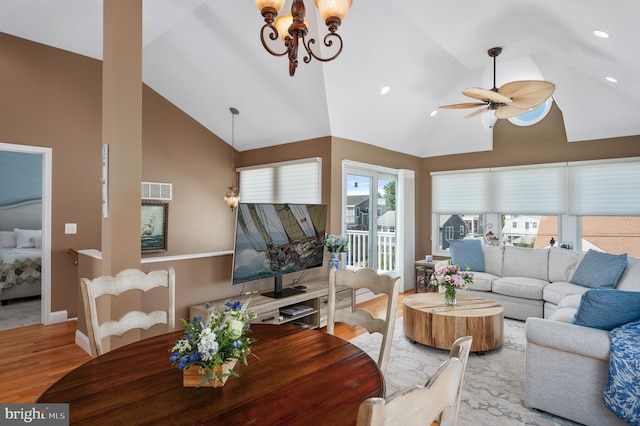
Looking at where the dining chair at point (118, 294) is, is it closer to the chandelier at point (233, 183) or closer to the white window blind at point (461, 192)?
the chandelier at point (233, 183)

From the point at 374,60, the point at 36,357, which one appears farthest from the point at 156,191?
the point at 374,60

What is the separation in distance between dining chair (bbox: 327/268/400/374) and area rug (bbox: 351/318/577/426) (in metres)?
1.11

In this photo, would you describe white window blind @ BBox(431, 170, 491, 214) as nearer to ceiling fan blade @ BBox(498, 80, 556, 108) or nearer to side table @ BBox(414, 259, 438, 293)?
side table @ BBox(414, 259, 438, 293)

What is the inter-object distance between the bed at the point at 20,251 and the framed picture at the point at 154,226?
62.5 inches

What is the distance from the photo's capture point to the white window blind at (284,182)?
5.44 meters

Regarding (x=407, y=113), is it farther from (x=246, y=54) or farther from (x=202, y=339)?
(x=202, y=339)

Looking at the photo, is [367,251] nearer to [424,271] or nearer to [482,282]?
[424,271]

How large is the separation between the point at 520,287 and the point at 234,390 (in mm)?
4590

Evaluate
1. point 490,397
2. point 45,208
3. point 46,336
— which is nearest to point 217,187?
point 45,208

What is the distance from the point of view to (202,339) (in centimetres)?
116

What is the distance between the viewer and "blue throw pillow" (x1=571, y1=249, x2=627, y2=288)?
164 inches

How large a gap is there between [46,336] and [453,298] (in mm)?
4571

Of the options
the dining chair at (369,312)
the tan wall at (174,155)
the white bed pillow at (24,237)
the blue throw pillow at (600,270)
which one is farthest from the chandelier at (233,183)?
the blue throw pillow at (600,270)

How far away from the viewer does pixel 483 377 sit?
3.09 metres
